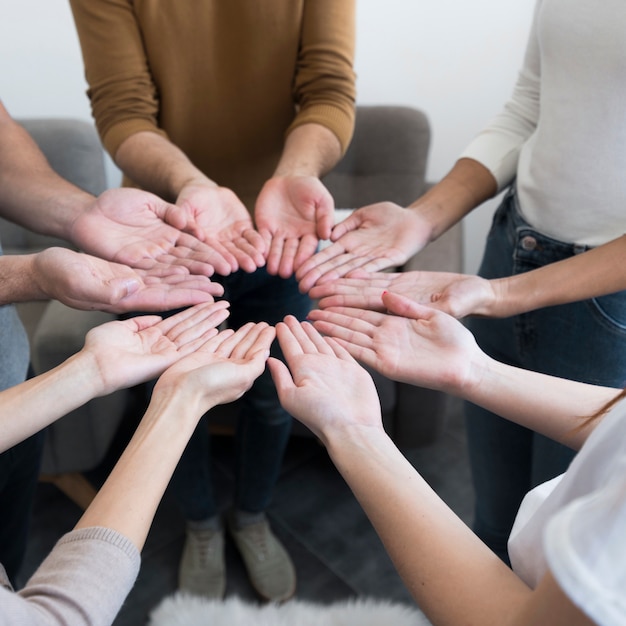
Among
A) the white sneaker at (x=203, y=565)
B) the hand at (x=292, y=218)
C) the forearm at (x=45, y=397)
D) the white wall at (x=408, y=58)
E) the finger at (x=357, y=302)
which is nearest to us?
the forearm at (x=45, y=397)

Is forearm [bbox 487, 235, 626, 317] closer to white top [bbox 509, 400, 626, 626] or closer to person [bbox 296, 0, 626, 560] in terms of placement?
person [bbox 296, 0, 626, 560]

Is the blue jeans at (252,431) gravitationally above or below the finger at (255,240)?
below

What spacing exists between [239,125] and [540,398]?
771mm

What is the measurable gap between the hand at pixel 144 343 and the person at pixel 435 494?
11 cm

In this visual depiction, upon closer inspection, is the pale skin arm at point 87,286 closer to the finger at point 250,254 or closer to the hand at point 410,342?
the finger at point 250,254

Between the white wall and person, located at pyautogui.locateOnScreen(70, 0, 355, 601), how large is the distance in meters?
0.82

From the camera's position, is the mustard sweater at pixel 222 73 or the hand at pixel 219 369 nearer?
the hand at pixel 219 369

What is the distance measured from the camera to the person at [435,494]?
13.5 inches

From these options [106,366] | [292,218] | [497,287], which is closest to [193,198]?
[292,218]

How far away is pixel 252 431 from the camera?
4.02ft

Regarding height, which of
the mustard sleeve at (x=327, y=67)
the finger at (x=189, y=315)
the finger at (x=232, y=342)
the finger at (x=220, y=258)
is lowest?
the finger at (x=232, y=342)

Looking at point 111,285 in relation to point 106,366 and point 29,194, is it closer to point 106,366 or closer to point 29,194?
point 106,366

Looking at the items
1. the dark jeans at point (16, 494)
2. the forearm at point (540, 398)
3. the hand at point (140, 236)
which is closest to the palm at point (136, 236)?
the hand at point (140, 236)

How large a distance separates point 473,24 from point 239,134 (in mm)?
1075
